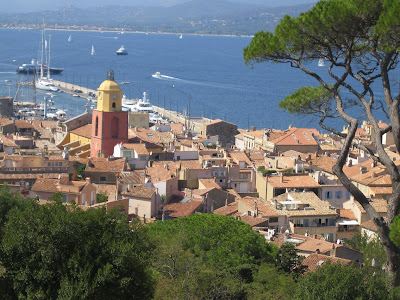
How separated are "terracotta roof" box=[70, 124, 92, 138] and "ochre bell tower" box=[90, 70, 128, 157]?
2.10m

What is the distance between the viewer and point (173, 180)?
28.8 metres

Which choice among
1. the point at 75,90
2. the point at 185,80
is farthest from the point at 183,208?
the point at 185,80

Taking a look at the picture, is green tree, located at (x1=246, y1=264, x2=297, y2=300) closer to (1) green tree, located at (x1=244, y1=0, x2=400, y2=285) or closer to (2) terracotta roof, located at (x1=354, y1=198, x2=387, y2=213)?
(1) green tree, located at (x1=244, y1=0, x2=400, y2=285)

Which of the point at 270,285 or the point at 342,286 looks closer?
the point at 342,286

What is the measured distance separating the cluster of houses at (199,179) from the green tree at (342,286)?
5.92 metres

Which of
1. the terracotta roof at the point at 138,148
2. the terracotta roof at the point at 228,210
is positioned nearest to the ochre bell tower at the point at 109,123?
the terracotta roof at the point at 138,148

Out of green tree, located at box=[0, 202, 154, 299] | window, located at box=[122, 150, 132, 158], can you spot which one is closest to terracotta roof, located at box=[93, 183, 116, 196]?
window, located at box=[122, 150, 132, 158]

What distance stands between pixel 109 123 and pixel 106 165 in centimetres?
478

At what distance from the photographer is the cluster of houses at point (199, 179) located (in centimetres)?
2550

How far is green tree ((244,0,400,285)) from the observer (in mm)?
11828

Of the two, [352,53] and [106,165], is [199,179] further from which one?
[352,53]

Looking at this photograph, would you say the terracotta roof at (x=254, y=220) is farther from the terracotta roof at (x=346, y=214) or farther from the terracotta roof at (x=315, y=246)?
the terracotta roof at (x=346, y=214)

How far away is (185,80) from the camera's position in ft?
362

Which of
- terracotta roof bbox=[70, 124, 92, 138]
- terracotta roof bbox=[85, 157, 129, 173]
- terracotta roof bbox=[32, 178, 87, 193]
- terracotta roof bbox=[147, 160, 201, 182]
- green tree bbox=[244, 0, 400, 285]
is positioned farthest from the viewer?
terracotta roof bbox=[70, 124, 92, 138]
